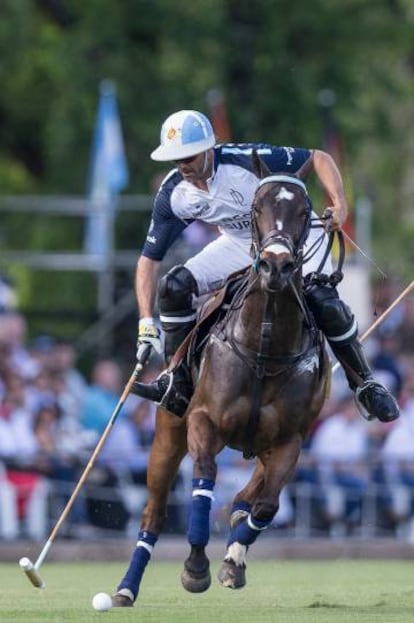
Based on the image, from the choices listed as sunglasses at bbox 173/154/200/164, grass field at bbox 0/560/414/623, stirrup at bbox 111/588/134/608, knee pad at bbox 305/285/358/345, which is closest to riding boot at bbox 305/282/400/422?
knee pad at bbox 305/285/358/345

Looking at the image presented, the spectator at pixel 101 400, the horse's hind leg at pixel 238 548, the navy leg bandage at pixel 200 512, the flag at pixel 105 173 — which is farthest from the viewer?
the flag at pixel 105 173

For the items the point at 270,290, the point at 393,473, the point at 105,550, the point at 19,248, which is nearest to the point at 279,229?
the point at 270,290

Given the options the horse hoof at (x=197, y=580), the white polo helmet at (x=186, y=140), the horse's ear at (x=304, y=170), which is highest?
the white polo helmet at (x=186, y=140)

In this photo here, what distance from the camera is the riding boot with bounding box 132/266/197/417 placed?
10.5 meters

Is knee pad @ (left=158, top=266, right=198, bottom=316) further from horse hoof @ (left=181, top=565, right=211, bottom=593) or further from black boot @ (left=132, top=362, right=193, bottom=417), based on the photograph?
horse hoof @ (left=181, top=565, right=211, bottom=593)

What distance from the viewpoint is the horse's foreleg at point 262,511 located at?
978 centimetres

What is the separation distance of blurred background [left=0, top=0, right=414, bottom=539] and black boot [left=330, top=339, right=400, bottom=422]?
242 inches

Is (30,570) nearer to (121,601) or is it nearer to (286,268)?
(121,601)

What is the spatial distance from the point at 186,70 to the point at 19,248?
Result: 12.3 ft

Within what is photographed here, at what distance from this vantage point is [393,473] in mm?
16953

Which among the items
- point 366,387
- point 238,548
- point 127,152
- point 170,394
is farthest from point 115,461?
point 127,152

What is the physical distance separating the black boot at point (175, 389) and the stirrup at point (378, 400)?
941 millimetres

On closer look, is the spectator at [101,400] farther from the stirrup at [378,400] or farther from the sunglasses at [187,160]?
the sunglasses at [187,160]

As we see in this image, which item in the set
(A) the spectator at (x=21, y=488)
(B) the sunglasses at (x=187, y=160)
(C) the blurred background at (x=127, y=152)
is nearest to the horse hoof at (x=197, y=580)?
(B) the sunglasses at (x=187, y=160)
